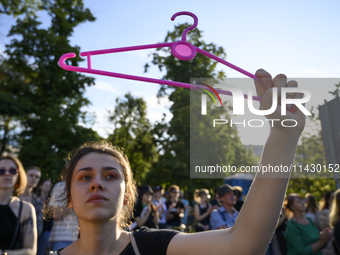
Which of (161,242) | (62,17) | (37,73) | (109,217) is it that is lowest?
(161,242)

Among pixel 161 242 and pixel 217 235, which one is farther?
pixel 161 242

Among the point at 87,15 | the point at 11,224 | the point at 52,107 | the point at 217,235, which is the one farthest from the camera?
the point at 87,15

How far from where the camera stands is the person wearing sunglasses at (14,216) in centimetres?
339

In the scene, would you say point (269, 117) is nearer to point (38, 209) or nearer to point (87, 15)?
point (38, 209)

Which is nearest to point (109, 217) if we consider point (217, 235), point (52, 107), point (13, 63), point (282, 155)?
point (217, 235)

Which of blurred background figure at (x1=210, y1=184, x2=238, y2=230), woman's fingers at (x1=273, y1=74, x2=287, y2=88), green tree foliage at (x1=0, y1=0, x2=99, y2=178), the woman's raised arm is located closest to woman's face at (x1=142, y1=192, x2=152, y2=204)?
blurred background figure at (x1=210, y1=184, x2=238, y2=230)

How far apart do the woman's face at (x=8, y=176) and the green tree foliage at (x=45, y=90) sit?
1285 cm

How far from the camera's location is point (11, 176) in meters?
3.78

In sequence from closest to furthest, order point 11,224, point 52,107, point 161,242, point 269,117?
point 269,117 → point 161,242 → point 11,224 → point 52,107

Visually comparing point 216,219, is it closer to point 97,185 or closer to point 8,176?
point 8,176

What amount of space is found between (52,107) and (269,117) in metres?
17.3

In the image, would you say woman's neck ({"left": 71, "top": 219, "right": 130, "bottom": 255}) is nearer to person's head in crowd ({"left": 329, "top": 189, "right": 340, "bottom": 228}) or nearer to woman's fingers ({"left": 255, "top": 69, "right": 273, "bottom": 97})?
woman's fingers ({"left": 255, "top": 69, "right": 273, "bottom": 97})

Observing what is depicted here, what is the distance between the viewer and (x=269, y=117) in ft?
4.47

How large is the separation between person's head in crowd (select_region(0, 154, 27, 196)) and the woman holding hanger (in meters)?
1.69
